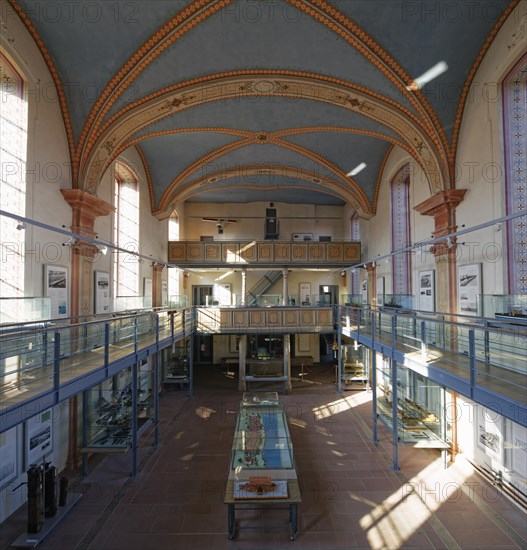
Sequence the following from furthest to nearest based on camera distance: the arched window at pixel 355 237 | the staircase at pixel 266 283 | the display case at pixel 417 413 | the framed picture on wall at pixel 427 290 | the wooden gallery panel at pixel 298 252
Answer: the staircase at pixel 266 283, the arched window at pixel 355 237, the wooden gallery panel at pixel 298 252, the framed picture on wall at pixel 427 290, the display case at pixel 417 413

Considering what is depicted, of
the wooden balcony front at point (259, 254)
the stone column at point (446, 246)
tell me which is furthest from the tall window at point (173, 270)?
the stone column at point (446, 246)

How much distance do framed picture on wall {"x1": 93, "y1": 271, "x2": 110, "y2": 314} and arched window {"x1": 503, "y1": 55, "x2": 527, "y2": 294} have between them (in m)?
8.83

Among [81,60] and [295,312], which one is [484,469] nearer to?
[295,312]

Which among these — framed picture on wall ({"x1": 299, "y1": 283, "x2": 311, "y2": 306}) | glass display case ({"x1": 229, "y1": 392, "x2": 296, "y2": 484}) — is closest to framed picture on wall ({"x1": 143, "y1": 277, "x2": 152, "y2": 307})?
glass display case ({"x1": 229, "y1": 392, "x2": 296, "y2": 484})

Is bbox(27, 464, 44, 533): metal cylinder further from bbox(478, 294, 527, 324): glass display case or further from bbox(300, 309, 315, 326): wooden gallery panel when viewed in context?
bbox(300, 309, 315, 326): wooden gallery panel

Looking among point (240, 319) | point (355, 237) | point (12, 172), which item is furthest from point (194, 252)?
point (12, 172)

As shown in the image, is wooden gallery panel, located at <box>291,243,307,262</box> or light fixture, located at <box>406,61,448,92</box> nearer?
light fixture, located at <box>406,61,448,92</box>

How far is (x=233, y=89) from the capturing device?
815 cm

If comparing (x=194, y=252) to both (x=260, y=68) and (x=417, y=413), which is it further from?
(x=417, y=413)

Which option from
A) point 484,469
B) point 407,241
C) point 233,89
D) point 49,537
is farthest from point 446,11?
point 49,537

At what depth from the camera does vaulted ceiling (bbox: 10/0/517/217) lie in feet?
19.8

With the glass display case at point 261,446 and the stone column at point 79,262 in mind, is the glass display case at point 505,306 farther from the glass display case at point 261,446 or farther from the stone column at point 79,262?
the stone column at point 79,262

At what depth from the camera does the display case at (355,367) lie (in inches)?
522

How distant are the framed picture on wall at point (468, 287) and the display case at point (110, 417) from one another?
747 cm
